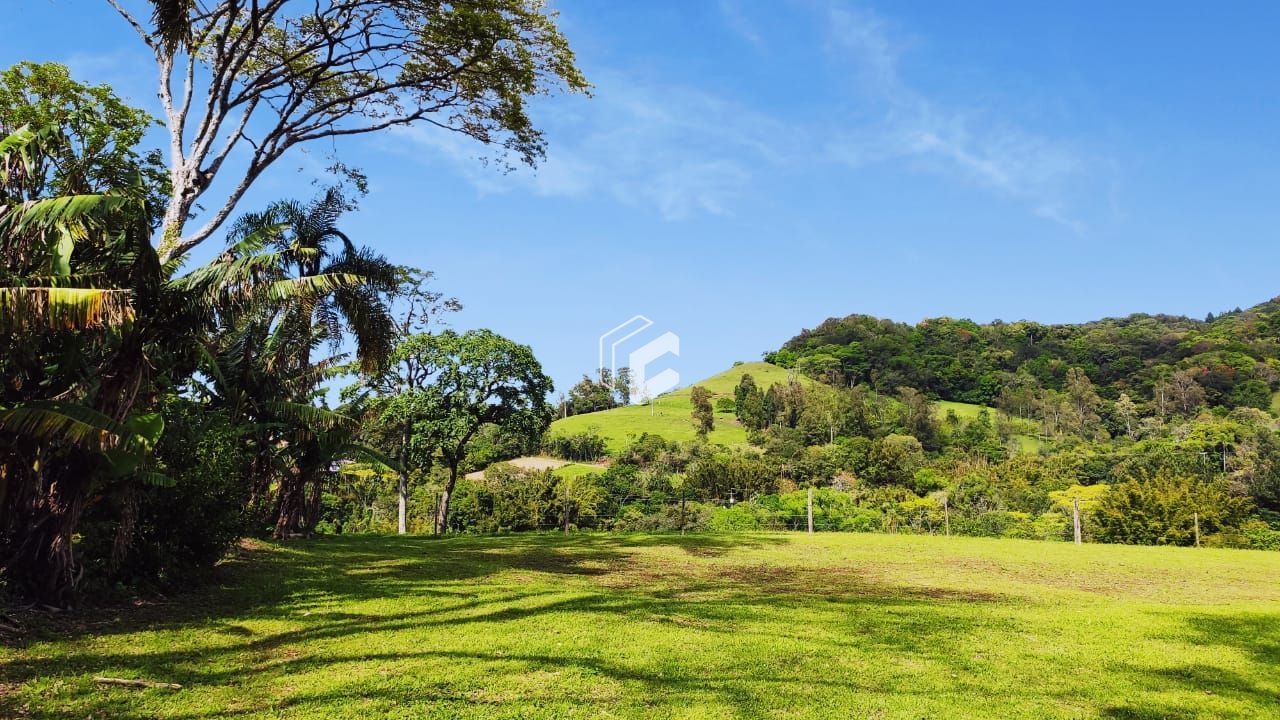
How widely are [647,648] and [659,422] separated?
105588 millimetres

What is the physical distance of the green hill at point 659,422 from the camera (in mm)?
102938

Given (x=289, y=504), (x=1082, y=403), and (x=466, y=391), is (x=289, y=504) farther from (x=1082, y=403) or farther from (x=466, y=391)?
(x=1082, y=403)

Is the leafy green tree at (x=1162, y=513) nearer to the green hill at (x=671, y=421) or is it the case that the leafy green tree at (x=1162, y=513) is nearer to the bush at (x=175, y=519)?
the bush at (x=175, y=519)

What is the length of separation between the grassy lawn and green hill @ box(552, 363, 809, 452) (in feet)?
263

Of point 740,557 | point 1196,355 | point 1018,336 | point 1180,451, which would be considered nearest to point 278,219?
point 740,557

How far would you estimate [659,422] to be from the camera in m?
114

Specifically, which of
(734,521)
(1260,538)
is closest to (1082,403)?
(1260,538)

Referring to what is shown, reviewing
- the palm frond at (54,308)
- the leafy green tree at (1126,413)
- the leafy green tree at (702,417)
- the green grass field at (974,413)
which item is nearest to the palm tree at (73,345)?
the palm frond at (54,308)

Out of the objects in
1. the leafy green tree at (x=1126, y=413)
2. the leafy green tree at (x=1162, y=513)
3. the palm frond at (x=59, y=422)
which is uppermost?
the leafy green tree at (x=1126, y=413)

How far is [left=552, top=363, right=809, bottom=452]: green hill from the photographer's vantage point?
102938mm

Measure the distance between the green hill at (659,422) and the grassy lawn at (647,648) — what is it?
8005 cm

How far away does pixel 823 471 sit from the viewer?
7200 centimetres

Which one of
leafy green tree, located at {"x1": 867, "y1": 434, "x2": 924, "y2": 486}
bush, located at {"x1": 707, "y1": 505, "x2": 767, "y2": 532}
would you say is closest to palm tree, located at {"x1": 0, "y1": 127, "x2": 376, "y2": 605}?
bush, located at {"x1": 707, "y1": 505, "x2": 767, "y2": 532}

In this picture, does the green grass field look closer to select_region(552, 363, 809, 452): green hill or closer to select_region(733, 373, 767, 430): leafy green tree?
select_region(552, 363, 809, 452): green hill
